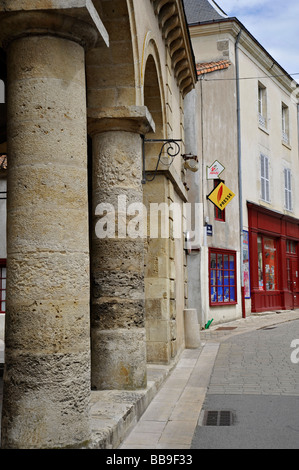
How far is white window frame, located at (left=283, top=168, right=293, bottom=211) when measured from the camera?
64.6ft

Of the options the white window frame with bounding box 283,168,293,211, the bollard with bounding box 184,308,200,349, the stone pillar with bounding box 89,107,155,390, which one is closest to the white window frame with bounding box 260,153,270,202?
the white window frame with bounding box 283,168,293,211

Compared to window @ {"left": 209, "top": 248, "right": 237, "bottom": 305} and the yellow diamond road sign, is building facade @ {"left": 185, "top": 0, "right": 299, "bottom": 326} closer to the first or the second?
window @ {"left": 209, "top": 248, "right": 237, "bottom": 305}

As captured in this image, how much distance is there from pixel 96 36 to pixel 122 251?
234cm

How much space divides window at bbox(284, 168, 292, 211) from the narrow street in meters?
10.8

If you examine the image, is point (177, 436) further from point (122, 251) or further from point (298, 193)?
point (298, 193)

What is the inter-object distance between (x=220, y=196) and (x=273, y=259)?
5700mm

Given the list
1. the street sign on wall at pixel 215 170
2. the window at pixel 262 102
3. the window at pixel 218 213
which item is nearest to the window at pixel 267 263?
the window at pixel 218 213

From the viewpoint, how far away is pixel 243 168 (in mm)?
16312

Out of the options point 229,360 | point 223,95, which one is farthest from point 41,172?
point 223,95

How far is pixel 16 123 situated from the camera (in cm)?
346

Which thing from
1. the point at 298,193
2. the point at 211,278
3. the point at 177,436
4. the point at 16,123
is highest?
the point at 298,193

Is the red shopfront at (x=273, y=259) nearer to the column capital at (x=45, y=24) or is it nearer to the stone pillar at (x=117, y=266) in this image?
the stone pillar at (x=117, y=266)

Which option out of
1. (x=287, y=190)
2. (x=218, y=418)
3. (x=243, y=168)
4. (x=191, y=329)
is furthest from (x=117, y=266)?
(x=287, y=190)

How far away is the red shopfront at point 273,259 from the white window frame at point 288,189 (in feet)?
1.69
